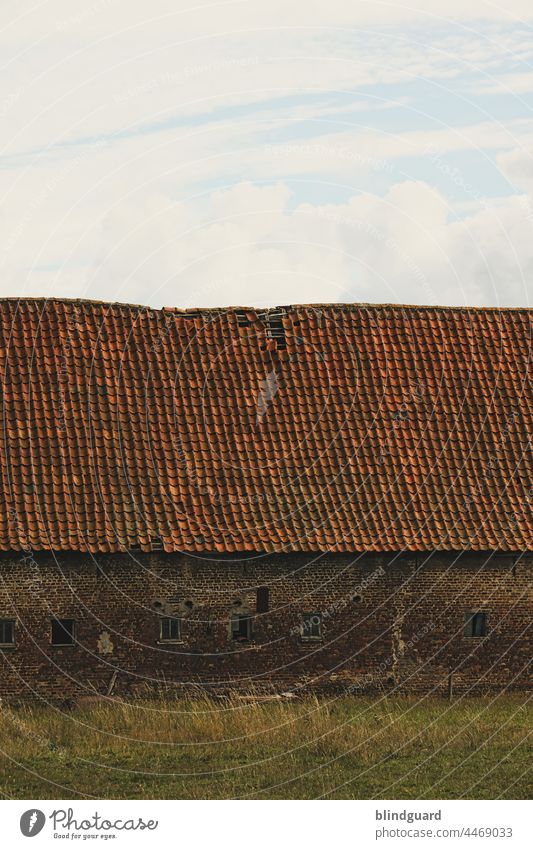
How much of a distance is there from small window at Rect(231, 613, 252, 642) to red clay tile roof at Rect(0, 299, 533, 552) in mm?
1060

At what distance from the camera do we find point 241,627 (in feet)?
66.0

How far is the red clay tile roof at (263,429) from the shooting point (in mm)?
20078

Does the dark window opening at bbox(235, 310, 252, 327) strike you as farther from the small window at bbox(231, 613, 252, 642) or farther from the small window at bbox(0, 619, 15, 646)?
the small window at bbox(0, 619, 15, 646)

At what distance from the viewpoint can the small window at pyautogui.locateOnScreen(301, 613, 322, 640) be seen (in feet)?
66.4

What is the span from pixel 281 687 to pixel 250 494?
9.57ft

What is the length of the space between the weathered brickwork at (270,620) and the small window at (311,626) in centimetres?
5

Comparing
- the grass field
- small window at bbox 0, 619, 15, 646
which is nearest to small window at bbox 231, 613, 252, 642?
the grass field

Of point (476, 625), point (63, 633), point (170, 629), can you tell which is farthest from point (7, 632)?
point (476, 625)

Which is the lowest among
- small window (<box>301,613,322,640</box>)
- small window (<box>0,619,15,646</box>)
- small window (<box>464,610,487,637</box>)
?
small window (<box>0,619,15,646</box>)

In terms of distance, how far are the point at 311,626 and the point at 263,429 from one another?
3.28 meters

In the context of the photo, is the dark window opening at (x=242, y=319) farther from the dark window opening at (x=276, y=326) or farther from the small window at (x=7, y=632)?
the small window at (x=7, y=632)

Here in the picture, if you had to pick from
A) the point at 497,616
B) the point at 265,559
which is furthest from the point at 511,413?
the point at 265,559

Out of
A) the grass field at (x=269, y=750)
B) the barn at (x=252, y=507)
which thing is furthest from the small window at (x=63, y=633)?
the grass field at (x=269, y=750)

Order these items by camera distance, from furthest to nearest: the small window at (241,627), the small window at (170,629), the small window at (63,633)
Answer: the small window at (241,627) < the small window at (170,629) < the small window at (63,633)
